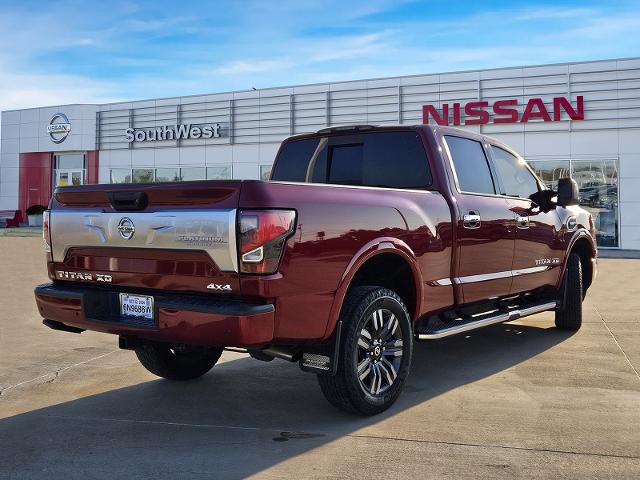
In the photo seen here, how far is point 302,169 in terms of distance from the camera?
5863 mm

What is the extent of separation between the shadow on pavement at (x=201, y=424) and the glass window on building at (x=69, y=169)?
29035 mm

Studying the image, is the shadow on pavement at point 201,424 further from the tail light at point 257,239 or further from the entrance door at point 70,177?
the entrance door at point 70,177

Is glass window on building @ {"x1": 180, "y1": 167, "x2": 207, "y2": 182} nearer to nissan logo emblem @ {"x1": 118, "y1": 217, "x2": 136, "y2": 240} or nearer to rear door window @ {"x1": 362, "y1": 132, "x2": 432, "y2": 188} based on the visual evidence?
rear door window @ {"x1": 362, "y1": 132, "x2": 432, "y2": 188}

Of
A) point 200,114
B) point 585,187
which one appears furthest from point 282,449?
point 200,114

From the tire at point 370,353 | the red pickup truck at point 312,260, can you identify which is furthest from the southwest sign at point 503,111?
the tire at point 370,353

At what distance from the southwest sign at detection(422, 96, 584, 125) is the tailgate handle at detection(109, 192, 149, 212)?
19622mm

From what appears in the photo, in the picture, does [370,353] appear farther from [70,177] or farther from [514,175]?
[70,177]

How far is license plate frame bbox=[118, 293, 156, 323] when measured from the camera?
12.5ft

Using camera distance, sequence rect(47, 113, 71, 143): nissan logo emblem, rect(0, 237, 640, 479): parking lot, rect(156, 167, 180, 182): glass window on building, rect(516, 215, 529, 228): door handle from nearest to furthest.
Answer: rect(0, 237, 640, 479): parking lot, rect(516, 215, 529, 228): door handle, rect(156, 167, 180, 182): glass window on building, rect(47, 113, 71, 143): nissan logo emblem

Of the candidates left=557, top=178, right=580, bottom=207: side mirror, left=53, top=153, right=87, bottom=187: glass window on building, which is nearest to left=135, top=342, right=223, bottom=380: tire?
left=557, top=178, right=580, bottom=207: side mirror

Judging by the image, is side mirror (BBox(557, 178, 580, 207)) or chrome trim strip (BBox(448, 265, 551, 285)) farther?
side mirror (BBox(557, 178, 580, 207))

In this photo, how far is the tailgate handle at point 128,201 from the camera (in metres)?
3.88

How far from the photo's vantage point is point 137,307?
389 centimetres

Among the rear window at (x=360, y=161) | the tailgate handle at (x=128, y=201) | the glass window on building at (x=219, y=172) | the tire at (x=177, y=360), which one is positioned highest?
the glass window on building at (x=219, y=172)
